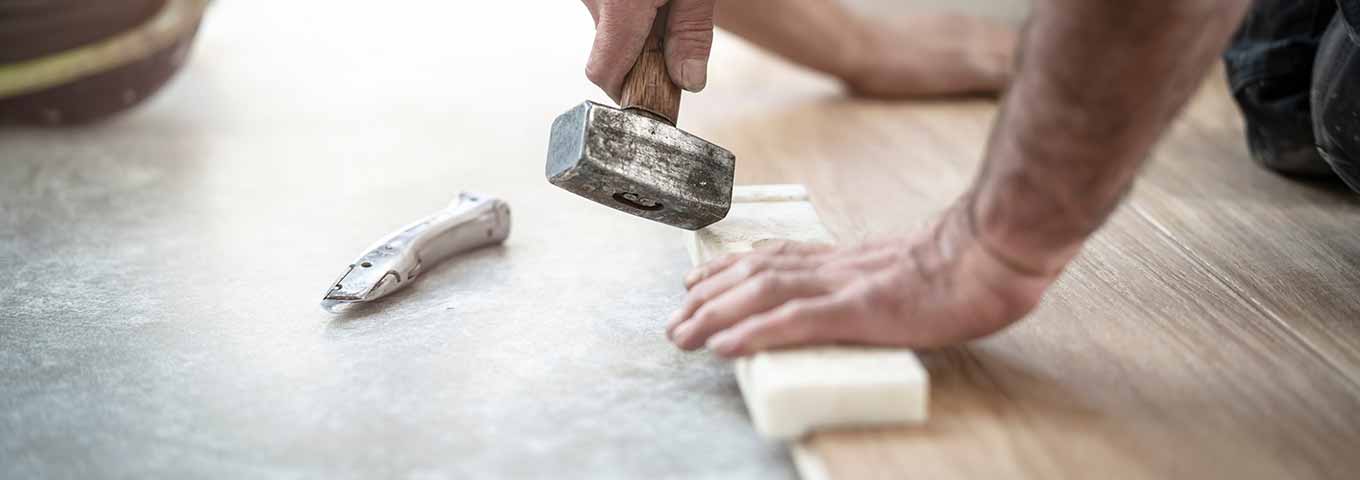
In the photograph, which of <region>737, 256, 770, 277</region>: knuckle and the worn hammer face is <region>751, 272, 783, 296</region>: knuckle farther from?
the worn hammer face

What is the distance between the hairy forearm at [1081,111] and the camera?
1060mm

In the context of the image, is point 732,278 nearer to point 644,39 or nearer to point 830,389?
point 830,389

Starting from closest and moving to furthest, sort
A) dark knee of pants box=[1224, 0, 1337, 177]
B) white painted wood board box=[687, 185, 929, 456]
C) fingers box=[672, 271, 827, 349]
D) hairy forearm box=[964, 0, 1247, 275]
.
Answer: hairy forearm box=[964, 0, 1247, 275] → white painted wood board box=[687, 185, 929, 456] → fingers box=[672, 271, 827, 349] → dark knee of pants box=[1224, 0, 1337, 177]

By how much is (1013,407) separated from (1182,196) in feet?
3.04

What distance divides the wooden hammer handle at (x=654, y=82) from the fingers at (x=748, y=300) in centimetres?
34

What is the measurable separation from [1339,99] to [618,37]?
94 cm

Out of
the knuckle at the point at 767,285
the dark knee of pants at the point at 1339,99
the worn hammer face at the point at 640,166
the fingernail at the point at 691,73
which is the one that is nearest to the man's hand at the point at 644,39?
the fingernail at the point at 691,73

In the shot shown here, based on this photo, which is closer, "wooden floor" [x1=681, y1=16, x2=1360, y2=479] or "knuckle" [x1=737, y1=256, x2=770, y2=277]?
"wooden floor" [x1=681, y1=16, x2=1360, y2=479]

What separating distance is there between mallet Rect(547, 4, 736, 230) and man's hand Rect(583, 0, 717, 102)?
18mm

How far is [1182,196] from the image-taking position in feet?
6.56

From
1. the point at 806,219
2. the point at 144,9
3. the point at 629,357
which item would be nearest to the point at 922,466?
the point at 629,357

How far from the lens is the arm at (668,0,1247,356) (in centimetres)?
107

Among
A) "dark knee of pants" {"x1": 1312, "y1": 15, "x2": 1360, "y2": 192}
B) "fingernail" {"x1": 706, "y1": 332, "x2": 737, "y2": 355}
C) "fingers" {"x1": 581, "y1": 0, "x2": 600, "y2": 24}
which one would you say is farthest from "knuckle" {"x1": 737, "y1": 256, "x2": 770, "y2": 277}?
"dark knee of pants" {"x1": 1312, "y1": 15, "x2": 1360, "y2": 192}

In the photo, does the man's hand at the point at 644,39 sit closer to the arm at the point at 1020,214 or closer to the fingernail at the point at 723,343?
the arm at the point at 1020,214
